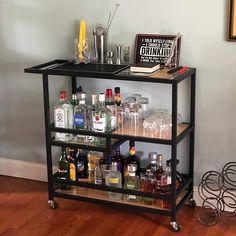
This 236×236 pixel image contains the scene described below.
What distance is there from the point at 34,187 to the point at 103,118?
0.87 meters

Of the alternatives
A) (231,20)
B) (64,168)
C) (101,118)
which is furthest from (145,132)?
(231,20)

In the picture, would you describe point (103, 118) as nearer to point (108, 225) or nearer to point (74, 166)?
point (74, 166)

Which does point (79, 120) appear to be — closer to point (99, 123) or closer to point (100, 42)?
point (99, 123)

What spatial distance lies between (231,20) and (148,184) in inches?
37.9

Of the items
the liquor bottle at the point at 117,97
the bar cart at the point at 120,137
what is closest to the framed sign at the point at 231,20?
the bar cart at the point at 120,137

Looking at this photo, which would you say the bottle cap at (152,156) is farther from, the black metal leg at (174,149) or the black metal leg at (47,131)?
the black metal leg at (47,131)

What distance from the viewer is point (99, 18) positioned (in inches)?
118

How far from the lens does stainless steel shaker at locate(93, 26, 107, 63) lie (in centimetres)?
294

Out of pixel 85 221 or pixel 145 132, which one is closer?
pixel 145 132

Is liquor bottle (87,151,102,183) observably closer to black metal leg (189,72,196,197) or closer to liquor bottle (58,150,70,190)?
liquor bottle (58,150,70,190)

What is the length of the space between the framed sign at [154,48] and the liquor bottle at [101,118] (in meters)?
0.32

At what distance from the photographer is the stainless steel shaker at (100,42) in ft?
9.65

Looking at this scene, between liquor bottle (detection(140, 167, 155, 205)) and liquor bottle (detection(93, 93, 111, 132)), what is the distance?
332 millimetres

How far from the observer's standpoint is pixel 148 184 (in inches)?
113
